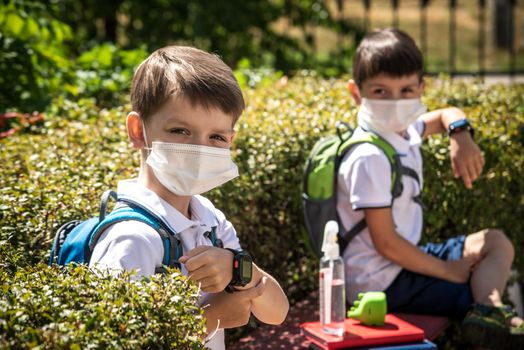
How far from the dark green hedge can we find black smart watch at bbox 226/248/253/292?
0.82 metres

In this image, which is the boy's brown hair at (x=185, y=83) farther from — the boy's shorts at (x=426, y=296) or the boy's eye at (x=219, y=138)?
the boy's shorts at (x=426, y=296)

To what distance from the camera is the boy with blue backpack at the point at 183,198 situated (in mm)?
2648

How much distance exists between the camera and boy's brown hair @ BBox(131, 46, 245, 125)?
286cm

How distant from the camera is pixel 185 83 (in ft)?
9.40

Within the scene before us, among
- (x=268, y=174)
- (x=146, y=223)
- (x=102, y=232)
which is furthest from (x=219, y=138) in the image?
(x=268, y=174)

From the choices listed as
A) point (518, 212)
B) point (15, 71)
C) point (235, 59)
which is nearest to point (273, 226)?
point (518, 212)

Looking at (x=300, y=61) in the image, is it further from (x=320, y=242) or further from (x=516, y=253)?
(x=320, y=242)

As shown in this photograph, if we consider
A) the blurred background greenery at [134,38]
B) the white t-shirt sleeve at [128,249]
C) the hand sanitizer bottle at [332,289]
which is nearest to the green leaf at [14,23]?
the blurred background greenery at [134,38]

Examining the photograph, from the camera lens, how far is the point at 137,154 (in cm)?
394

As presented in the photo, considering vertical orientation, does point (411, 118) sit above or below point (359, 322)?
above

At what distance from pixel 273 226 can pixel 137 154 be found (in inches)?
32.0

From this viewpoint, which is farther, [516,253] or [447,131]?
[516,253]

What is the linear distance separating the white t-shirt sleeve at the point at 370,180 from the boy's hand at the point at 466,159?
1.61ft

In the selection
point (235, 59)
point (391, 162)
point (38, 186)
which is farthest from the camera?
point (235, 59)
